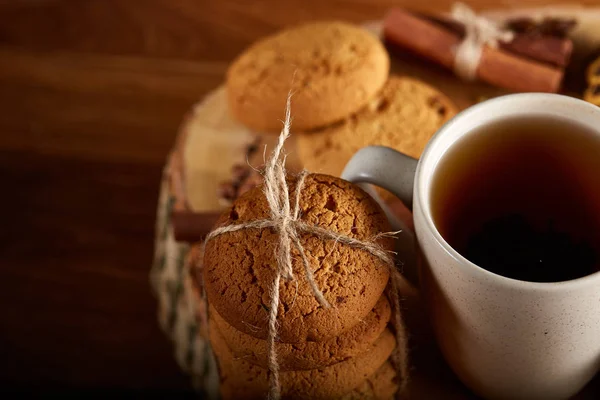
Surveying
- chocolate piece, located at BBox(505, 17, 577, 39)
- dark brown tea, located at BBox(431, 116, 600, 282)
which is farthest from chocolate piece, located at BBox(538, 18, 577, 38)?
dark brown tea, located at BBox(431, 116, 600, 282)

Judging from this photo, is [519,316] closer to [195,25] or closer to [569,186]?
[569,186]

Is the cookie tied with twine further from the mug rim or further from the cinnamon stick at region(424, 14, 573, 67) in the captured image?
the cinnamon stick at region(424, 14, 573, 67)

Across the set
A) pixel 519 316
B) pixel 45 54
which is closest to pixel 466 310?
pixel 519 316

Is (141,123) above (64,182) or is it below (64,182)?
above

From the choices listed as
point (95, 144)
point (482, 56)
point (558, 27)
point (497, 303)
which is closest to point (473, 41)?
point (482, 56)

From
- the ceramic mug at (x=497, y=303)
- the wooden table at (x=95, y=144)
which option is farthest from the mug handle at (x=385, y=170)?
the wooden table at (x=95, y=144)
